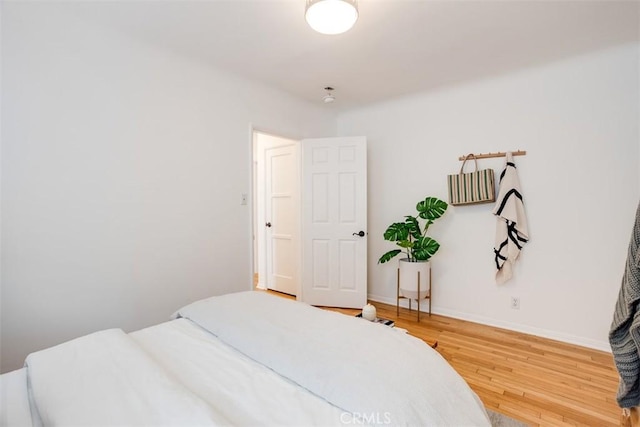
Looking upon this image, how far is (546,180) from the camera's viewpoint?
2.71m

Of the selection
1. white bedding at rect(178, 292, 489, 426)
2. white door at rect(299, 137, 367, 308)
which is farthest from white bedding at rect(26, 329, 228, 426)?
white door at rect(299, 137, 367, 308)

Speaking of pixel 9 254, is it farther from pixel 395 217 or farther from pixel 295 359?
pixel 395 217

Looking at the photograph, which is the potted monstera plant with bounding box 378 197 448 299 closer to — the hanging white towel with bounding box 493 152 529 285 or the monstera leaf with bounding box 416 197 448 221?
the monstera leaf with bounding box 416 197 448 221

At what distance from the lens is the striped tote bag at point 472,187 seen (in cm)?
288

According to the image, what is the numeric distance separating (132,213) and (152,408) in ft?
5.62

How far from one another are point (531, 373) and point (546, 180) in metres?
1.64

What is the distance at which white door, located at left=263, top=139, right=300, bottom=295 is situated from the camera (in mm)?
3967

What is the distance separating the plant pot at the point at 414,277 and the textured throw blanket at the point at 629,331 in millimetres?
1997

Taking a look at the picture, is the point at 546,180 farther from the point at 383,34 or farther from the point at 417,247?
the point at 383,34

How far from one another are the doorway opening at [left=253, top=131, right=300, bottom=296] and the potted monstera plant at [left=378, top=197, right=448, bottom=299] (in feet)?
4.06

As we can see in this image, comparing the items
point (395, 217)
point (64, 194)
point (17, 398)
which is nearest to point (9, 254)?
point (64, 194)

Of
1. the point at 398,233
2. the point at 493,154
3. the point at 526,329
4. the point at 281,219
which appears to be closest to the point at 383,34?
the point at 493,154

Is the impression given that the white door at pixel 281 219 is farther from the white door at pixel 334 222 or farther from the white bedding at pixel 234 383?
the white bedding at pixel 234 383

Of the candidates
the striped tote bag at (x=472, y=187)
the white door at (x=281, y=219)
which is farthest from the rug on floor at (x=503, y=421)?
the white door at (x=281, y=219)
